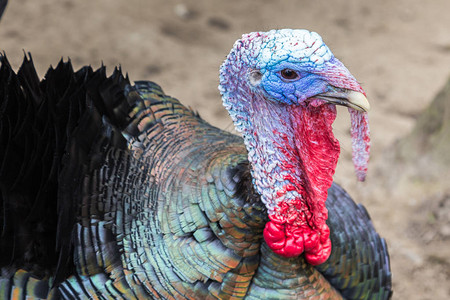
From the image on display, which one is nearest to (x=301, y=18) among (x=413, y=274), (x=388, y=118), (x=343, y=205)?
(x=388, y=118)

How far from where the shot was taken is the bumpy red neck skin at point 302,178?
6.61 feet

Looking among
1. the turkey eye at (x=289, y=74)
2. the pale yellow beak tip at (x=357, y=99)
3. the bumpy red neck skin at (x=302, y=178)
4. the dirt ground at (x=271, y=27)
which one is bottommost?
the bumpy red neck skin at (x=302, y=178)

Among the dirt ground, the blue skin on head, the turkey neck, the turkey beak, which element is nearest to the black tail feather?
the turkey neck

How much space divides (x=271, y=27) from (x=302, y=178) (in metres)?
3.95

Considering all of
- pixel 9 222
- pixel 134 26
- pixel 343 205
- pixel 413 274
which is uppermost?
pixel 134 26

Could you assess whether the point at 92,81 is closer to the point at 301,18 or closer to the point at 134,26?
the point at 134,26

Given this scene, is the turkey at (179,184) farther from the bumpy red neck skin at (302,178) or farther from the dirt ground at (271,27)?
the dirt ground at (271,27)

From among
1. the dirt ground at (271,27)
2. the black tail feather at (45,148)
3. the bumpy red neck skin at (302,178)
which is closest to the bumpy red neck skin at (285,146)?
the bumpy red neck skin at (302,178)

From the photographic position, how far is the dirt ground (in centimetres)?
436

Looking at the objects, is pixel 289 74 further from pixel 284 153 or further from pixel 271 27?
pixel 271 27

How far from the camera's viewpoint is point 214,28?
5.93 metres

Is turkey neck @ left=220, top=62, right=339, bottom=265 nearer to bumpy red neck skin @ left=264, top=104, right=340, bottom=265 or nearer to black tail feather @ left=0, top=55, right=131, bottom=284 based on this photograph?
bumpy red neck skin @ left=264, top=104, right=340, bottom=265

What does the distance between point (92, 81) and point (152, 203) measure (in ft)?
1.86

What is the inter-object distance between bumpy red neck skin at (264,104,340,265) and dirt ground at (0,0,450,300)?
2069mm
